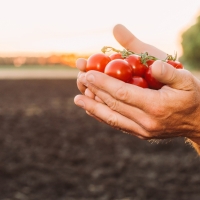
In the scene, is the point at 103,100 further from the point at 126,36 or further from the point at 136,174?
the point at 136,174

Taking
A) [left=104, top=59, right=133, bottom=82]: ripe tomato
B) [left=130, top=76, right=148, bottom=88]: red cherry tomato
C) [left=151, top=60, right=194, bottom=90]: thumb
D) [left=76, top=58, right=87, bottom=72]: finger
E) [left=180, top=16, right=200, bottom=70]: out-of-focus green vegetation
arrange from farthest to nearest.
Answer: [left=180, top=16, right=200, bottom=70]: out-of-focus green vegetation → [left=76, top=58, right=87, bottom=72]: finger → [left=130, top=76, right=148, bottom=88]: red cherry tomato → [left=104, top=59, right=133, bottom=82]: ripe tomato → [left=151, top=60, right=194, bottom=90]: thumb

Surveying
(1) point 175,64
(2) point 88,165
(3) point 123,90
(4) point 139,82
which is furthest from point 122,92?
(2) point 88,165

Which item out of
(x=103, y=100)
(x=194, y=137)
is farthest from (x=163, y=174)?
(x=103, y=100)

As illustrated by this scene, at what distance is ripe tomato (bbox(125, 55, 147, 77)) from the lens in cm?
301

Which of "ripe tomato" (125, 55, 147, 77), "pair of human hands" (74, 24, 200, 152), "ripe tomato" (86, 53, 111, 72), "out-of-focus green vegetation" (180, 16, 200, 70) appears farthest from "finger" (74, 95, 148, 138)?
"out-of-focus green vegetation" (180, 16, 200, 70)

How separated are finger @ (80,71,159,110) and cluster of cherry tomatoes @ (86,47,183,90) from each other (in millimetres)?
129

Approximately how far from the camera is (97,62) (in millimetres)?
3025

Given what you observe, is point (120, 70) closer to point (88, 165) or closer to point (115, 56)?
point (115, 56)

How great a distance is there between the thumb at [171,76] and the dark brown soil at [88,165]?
12.1 ft

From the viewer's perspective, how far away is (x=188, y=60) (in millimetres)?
54594

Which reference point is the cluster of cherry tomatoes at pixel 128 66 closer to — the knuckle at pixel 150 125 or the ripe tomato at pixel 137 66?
the ripe tomato at pixel 137 66

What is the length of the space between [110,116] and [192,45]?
5093 cm

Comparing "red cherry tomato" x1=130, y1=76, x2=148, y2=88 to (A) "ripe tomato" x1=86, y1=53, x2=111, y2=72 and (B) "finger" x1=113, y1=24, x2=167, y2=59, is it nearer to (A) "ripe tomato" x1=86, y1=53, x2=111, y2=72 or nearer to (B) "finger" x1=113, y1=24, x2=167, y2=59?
(A) "ripe tomato" x1=86, y1=53, x2=111, y2=72

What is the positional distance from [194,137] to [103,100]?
78 centimetres
